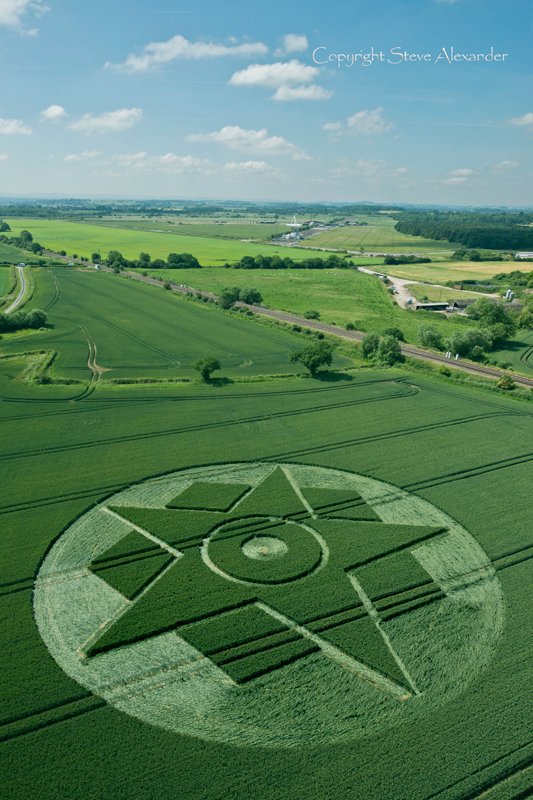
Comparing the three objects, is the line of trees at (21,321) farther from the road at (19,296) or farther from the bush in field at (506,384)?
the bush in field at (506,384)

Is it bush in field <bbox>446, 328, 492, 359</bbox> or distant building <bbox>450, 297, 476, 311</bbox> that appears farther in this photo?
distant building <bbox>450, 297, 476, 311</bbox>

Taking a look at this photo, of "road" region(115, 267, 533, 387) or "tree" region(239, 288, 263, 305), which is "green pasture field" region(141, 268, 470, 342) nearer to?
"road" region(115, 267, 533, 387)

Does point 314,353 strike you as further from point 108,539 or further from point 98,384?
point 108,539

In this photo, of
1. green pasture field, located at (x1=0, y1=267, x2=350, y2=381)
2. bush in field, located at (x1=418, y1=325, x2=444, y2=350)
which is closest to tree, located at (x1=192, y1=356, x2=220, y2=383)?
green pasture field, located at (x1=0, y1=267, x2=350, y2=381)

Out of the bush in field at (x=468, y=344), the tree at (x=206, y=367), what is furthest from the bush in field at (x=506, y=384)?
the tree at (x=206, y=367)

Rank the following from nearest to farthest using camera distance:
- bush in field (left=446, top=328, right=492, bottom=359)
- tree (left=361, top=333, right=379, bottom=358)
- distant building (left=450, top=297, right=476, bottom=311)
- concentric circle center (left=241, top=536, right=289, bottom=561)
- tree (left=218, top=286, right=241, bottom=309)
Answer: concentric circle center (left=241, top=536, right=289, bottom=561), tree (left=361, top=333, right=379, bottom=358), bush in field (left=446, top=328, right=492, bottom=359), tree (left=218, top=286, right=241, bottom=309), distant building (left=450, top=297, right=476, bottom=311)

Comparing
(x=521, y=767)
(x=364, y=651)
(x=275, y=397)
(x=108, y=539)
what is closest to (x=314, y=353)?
(x=275, y=397)

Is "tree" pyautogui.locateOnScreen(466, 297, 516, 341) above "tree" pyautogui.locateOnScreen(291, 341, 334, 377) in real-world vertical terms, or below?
above
